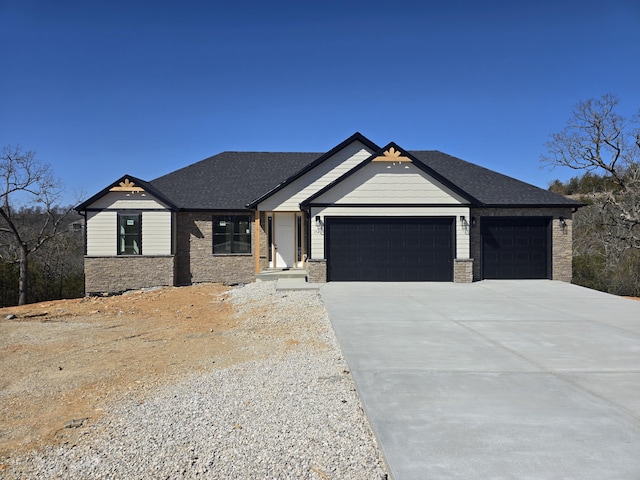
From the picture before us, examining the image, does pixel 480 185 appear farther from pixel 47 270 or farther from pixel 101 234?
pixel 47 270

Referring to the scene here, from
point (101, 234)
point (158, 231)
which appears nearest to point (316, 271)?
point (158, 231)

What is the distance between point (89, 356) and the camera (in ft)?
25.9

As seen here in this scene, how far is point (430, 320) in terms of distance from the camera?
9.23 m

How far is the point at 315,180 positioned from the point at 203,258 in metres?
6.00

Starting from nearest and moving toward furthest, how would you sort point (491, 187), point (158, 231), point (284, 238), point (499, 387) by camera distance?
point (499, 387)
point (491, 187)
point (158, 231)
point (284, 238)

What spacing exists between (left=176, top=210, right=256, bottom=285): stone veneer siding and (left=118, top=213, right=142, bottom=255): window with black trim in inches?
61.6

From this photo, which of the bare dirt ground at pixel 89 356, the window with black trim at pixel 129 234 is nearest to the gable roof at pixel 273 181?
the window with black trim at pixel 129 234

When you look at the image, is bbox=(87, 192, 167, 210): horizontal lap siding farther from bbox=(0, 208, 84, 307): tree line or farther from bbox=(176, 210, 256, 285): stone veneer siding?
bbox=(0, 208, 84, 307): tree line

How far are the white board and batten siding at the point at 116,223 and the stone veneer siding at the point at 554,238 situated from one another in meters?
12.3

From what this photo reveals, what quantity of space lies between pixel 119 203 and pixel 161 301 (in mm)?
5726

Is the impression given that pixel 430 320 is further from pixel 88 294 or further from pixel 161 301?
pixel 88 294

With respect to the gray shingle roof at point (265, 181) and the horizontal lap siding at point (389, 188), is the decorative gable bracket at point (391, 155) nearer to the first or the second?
the horizontal lap siding at point (389, 188)

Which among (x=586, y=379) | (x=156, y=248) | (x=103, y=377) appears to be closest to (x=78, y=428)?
(x=103, y=377)

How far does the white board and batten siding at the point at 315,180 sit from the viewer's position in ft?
57.6
